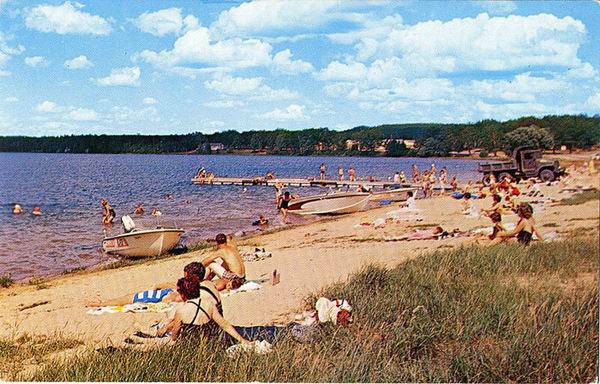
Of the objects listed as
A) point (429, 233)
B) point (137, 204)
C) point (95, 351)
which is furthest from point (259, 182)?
point (95, 351)

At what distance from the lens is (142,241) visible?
5.44 metres

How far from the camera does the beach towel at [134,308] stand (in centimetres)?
519

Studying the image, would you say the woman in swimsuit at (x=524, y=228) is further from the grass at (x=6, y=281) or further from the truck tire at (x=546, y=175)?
the grass at (x=6, y=281)

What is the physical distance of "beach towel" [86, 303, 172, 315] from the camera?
5188 mm

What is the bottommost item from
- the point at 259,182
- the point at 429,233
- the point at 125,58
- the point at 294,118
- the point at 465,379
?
the point at 465,379

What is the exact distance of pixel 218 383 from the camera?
4793 mm

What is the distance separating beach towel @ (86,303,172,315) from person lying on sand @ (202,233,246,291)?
0.39 meters

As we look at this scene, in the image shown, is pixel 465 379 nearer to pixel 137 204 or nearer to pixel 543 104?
pixel 543 104

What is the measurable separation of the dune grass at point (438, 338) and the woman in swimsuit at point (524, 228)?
11cm

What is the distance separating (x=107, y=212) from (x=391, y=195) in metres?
2.09

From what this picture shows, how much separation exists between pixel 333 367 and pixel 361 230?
1.09 m

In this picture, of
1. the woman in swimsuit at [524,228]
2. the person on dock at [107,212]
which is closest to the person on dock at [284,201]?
the person on dock at [107,212]

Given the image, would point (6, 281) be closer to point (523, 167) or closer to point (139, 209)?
point (139, 209)

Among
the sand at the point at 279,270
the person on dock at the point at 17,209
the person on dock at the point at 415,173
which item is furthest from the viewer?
the person on dock at the point at 415,173
